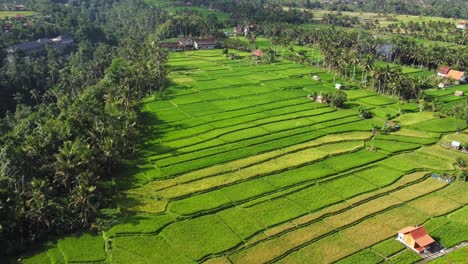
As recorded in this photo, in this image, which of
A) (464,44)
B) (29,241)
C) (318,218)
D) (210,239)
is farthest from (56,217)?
(464,44)

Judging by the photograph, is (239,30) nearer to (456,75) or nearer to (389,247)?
(456,75)

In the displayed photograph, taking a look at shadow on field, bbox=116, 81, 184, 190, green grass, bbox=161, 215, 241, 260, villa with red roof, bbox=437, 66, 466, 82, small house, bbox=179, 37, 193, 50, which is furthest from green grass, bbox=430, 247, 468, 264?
small house, bbox=179, 37, 193, 50

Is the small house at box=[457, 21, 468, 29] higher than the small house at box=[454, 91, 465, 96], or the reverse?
the small house at box=[457, 21, 468, 29]

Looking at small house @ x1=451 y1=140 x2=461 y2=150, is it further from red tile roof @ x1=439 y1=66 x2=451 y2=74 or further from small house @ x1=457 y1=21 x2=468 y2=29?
small house @ x1=457 y1=21 x2=468 y2=29

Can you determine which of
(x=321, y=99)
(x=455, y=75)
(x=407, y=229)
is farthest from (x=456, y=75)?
(x=407, y=229)

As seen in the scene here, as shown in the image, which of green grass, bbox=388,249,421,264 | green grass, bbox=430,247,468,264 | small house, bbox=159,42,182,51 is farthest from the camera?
small house, bbox=159,42,182,51
